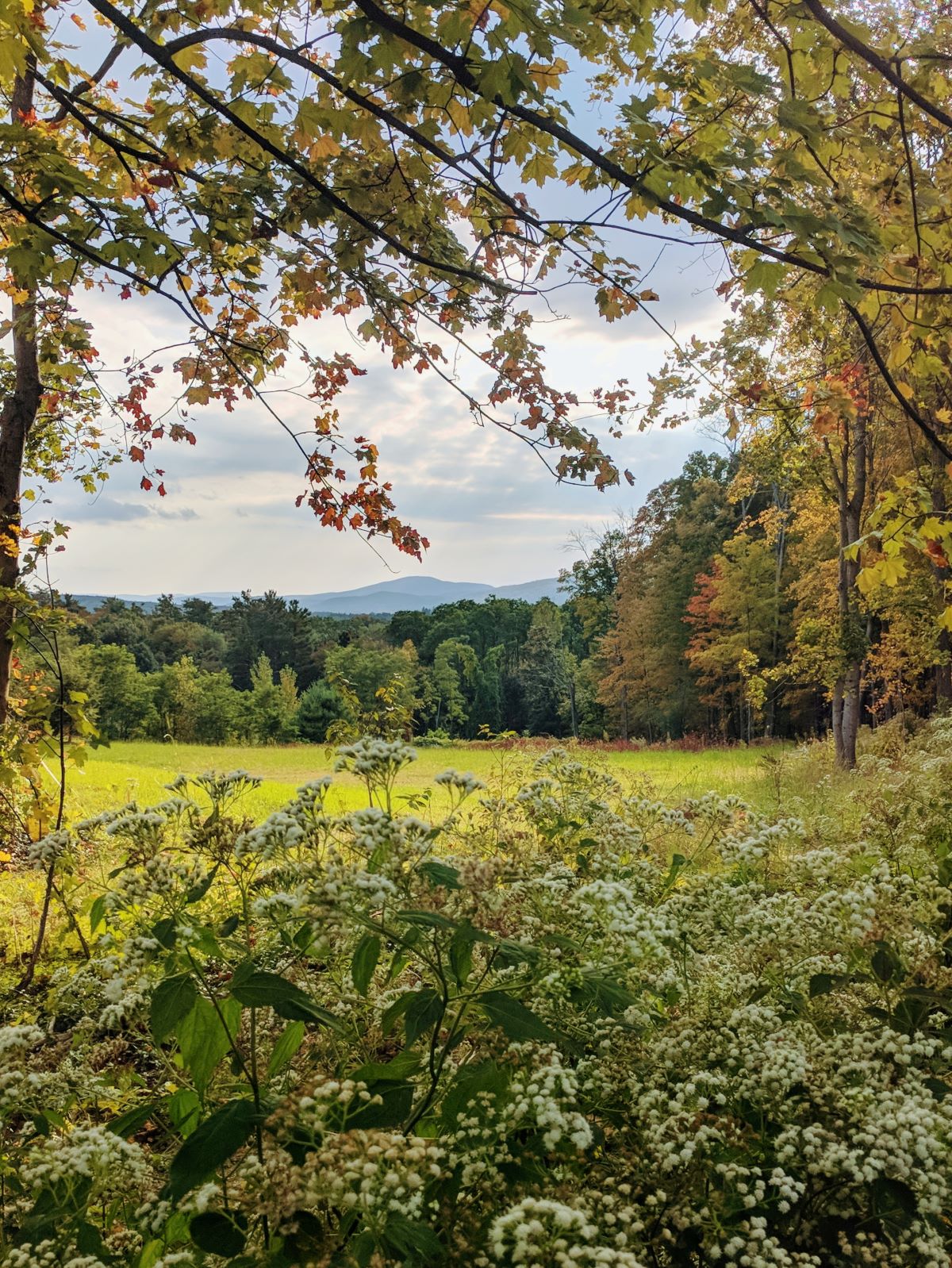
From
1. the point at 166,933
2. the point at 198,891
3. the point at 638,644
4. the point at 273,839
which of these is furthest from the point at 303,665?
the point at 166,933

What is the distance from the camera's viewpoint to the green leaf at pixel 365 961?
1387 mm

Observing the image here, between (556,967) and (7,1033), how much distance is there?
1.11 m

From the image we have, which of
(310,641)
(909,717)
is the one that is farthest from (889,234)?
(310,641)

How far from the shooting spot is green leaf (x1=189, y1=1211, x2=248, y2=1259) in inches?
43.9

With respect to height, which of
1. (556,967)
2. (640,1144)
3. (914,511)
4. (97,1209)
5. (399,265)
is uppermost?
(399,265)

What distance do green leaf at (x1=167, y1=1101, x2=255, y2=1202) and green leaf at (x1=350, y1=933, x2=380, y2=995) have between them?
263 millimetres

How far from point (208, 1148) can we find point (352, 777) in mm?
2036

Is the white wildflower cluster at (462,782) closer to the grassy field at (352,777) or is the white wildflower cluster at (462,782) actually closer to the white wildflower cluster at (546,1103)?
the white wildflower cluster at (546,1103)

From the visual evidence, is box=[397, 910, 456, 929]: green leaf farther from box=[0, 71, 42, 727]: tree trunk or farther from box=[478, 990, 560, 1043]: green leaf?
box=[0, 71, 42, 727]: tree trunk

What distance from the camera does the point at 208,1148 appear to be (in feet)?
3.74

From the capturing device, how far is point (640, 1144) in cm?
139

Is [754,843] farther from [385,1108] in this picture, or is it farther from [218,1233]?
[218,1233]

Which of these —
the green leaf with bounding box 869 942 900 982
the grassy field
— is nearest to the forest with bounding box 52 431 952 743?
the grassy field

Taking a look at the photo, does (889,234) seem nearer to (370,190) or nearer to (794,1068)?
(370,190)
